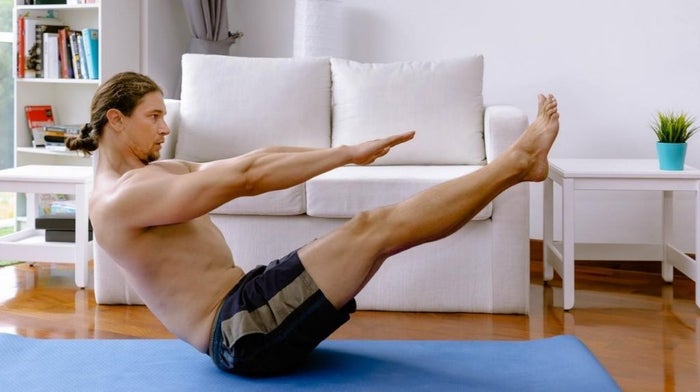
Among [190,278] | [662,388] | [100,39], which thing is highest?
[100,39]

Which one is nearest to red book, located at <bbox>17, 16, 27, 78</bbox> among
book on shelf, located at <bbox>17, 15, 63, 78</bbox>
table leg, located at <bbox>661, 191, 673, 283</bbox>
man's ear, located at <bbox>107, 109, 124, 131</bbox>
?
book on shelf, located at <bbox>17, 15, 63, 78</bbox>

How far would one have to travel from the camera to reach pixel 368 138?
3.86m

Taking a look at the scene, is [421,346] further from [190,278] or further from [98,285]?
[98,285]

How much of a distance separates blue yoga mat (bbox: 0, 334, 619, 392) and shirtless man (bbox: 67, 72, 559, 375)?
0.10 metres

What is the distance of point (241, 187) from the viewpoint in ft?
7.26

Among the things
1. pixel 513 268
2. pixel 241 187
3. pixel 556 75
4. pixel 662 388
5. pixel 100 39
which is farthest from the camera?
pixel 100 39

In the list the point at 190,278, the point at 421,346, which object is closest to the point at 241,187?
the point at 190,278

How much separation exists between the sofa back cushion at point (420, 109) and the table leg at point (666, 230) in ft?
2.69

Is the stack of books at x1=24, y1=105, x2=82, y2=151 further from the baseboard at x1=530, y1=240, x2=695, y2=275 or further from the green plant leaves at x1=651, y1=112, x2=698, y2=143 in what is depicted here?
the green plant leaves at x1=651, y1=112, x2=698, y2=143

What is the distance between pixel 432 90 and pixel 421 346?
140 centimetres

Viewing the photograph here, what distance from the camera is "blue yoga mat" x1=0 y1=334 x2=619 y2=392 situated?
2332mm

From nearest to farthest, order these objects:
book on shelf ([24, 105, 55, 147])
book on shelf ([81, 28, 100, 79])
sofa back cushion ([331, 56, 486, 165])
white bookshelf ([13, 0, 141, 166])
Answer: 1. sofa back cushion ([331, 56, 486, 165])
2. white bookshelf ([13, 0, 141, 166])
3. book on shelf ([81, 28, 100, 79])
4. book on shelf ([24, 105, 55, 147])

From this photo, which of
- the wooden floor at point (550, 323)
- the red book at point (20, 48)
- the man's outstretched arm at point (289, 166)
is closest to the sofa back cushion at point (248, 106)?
the wooden floor at point (550, 323)

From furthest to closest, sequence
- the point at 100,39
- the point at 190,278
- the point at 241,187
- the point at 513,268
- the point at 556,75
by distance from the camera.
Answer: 1. the point at 100,39
2. the point at 556,75
3. the point at 513,268
4. the point at 190,278
5. the point at 241,187
